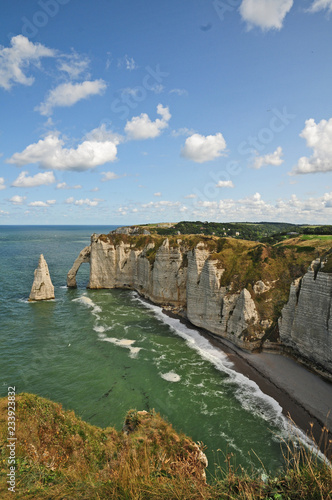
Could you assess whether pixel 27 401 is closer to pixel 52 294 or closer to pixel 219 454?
pixel 219 454

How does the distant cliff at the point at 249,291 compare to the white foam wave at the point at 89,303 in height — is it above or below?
above

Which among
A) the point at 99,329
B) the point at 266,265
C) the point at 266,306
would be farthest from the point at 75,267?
the point at 266,306

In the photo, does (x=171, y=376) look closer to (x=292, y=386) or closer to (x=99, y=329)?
(x=292, y=386)

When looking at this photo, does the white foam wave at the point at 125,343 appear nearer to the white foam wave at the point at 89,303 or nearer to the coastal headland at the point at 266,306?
the white foam wave at the point at 89,303

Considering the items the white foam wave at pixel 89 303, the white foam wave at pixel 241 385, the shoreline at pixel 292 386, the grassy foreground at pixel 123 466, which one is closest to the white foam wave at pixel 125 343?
the white foam wave at pixel 241 385

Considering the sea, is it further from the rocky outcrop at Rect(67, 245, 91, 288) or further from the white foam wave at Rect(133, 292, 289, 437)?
the rocky outcrop at Rect(67, 245, 91, 288)

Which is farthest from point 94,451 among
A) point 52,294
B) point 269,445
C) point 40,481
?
point 52,294
